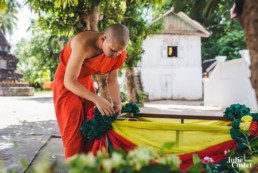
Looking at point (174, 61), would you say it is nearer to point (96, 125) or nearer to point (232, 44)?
point (232, 44)

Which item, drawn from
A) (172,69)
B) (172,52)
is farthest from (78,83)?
(172,52)

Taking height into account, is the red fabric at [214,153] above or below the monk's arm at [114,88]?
below

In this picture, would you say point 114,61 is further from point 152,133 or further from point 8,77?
point 8,77

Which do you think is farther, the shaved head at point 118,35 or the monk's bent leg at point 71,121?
the monk's bent leg at point 71,121

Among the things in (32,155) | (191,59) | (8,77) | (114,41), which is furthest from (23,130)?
(8,77)

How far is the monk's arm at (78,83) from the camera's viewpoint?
2047 mm

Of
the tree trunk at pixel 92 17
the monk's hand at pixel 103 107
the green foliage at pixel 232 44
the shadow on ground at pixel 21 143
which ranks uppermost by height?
the green foliage at pixel 232 44

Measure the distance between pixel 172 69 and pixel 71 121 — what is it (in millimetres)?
16538

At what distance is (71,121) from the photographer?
7.40 feet

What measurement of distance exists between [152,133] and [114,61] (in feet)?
2.37

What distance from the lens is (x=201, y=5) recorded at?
1102 mm

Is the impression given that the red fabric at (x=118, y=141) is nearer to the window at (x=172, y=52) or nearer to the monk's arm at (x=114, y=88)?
the monk's arm at (x=114, y=88)

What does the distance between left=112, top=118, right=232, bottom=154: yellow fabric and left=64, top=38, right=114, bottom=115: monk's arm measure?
0.56ft

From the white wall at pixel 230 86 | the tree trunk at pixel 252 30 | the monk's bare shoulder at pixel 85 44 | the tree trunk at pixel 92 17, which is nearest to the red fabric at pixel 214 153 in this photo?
the monk's bare shoulder at pixel 85 44
